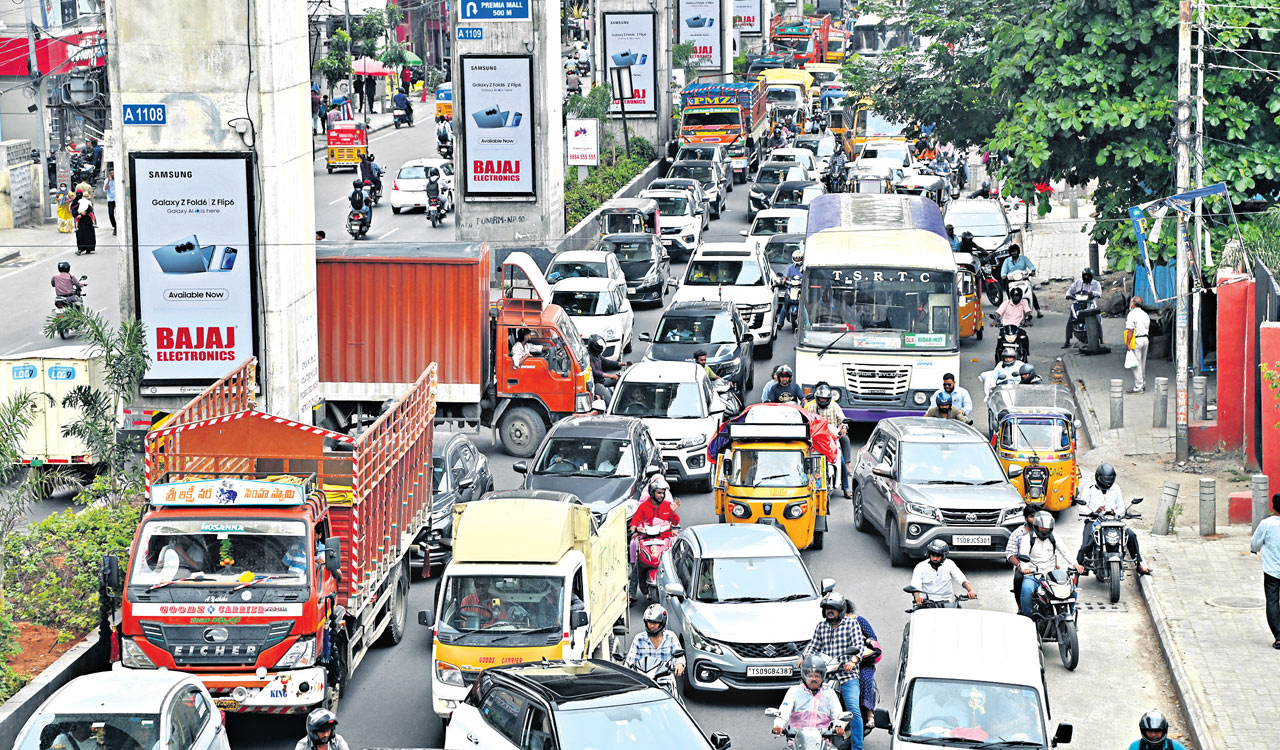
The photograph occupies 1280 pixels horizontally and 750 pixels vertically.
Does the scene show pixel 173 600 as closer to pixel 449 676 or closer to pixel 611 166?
pixel 449 676

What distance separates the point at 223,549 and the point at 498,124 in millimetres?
26603

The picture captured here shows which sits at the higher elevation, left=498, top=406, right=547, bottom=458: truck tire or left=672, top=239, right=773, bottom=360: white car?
→ left=672, top=239, right=773, bottom=360: white car

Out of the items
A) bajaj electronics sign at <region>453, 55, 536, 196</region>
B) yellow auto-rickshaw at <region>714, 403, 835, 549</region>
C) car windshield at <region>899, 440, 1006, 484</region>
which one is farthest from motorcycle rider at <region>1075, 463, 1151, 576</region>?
bajaj electronics sign at <region>453, 55, 536, 196</region>

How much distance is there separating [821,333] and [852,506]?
4072 millimetres

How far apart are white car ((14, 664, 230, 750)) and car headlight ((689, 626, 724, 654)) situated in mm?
→ 5179

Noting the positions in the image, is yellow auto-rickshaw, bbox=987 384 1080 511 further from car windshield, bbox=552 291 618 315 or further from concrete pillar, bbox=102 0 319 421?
car windshield, bbox=552 291 618 315

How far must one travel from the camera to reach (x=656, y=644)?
606 inches

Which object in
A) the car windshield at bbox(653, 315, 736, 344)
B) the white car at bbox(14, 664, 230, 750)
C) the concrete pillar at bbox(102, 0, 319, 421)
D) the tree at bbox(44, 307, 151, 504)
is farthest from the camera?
the car windshield at bbox(653, 315, 736, 344)

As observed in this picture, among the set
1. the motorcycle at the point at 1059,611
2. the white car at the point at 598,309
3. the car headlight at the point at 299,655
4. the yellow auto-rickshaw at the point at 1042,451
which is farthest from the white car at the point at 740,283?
the car headlight at the point at 299,655

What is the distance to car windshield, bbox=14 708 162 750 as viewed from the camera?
41.6 feet

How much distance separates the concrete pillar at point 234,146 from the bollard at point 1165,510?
12.1 meters

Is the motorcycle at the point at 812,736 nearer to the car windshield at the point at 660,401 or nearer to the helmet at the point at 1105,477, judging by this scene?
the helmet at the point at 1105,477

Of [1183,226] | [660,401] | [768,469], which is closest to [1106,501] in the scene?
[768,469]

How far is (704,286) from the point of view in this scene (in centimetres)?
3528
